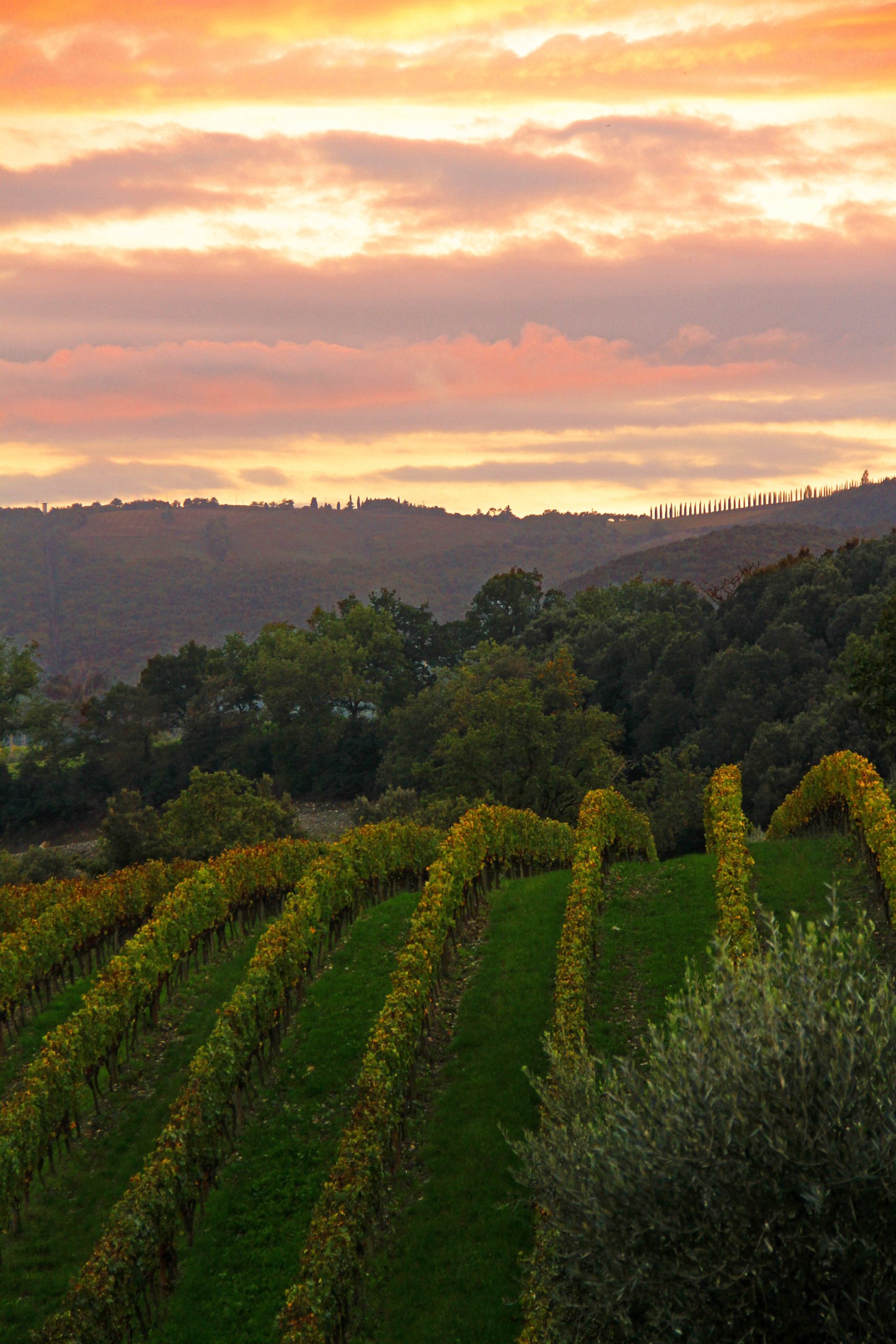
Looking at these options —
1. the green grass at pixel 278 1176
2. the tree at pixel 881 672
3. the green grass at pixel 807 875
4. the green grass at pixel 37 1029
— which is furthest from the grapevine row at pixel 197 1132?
the tree at pixel 881 672

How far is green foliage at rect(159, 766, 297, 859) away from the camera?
5384 centimetres

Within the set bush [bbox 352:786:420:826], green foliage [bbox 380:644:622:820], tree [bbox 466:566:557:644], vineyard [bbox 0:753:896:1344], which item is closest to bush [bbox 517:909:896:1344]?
vineyard [bbox 0:753:896:1344]

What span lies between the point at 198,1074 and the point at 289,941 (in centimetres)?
632

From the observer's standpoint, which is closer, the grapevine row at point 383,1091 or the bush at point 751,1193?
the bush at point 751,1193

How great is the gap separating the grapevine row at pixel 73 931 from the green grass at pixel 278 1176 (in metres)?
7.70

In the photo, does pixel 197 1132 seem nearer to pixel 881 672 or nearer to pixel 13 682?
pixel 881 672

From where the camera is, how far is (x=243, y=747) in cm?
10106

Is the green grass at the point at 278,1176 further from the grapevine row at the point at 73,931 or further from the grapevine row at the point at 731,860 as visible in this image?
the grapevine row at the point at 731,860

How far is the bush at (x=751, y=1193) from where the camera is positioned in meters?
10.2

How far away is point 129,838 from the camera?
56250mm

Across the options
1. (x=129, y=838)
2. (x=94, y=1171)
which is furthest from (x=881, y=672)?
(x=129, y=838)

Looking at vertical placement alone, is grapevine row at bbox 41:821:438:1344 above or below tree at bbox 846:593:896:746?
below

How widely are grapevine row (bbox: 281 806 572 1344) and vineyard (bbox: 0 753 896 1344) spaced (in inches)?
2.9

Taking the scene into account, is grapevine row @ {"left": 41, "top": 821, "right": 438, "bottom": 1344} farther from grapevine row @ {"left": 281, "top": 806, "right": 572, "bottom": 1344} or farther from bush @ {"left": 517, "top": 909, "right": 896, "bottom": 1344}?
bush @ {"left": 517, "top": 909, "right": 896, "bottom": 1344}
